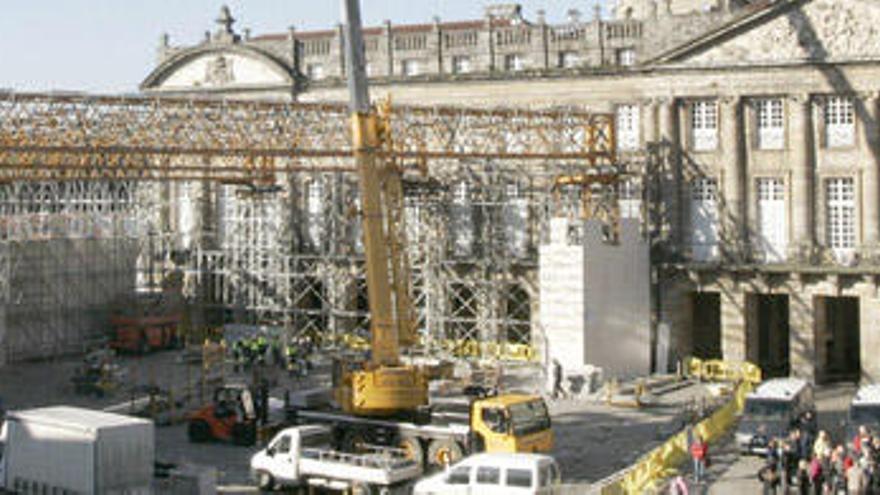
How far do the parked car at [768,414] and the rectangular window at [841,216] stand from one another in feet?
33.1

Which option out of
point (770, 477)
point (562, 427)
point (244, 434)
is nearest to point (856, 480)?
point (770, 477)

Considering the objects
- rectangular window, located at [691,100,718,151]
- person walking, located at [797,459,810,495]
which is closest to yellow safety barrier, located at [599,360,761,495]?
person walking, located at [797,459,810,495]

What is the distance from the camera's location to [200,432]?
34.1 m

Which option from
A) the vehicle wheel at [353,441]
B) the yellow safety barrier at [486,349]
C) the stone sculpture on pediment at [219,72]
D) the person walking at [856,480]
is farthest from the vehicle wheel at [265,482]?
the stone sculpture on pediment at [219,72]

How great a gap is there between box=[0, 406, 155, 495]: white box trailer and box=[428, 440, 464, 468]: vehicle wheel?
6223 mm

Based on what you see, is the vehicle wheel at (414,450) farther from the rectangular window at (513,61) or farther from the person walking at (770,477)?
the rectangular window at (513,61)

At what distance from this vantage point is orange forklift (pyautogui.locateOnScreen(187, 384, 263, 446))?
111 feet

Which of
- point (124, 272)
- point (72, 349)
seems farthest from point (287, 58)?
point (72, 349)

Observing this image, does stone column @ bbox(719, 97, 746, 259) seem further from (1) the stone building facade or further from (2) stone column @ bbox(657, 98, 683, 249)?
(2) stone column @ bbox(657, 98, 683, 249)

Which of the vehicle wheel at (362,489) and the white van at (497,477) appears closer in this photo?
the white van at (497,477)

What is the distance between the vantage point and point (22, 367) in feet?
160

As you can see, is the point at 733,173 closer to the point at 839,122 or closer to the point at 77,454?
the point at 839,122

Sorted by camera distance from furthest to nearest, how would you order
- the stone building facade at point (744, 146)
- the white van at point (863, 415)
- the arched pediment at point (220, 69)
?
1. the arched pediment at point (220, 69)
2. the stone building facade at point (744, 146)
3. the white van at point (863, 415)

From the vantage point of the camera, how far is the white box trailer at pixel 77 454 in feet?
82.8
